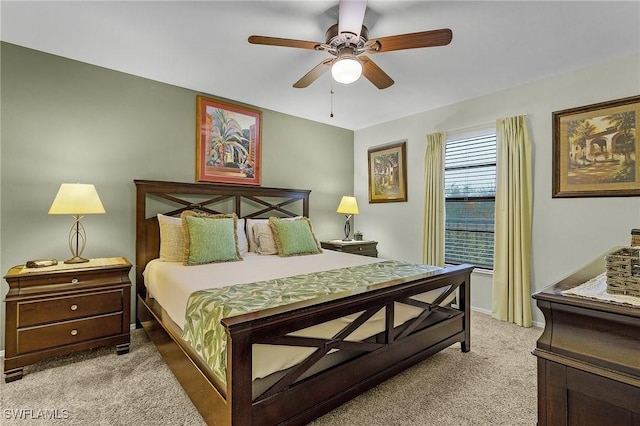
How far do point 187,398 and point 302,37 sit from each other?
281cm

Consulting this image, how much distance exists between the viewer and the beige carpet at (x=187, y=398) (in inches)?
70.5

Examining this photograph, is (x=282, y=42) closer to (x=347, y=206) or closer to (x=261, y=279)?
(x=261, y=279)

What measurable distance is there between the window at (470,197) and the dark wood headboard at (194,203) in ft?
6.86

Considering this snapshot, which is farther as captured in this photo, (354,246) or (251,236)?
(354,246)

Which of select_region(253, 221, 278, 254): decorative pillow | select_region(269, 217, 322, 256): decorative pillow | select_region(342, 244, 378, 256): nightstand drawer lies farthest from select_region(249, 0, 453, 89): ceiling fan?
select_region(342, 244, 378, 256): nightstand drawer

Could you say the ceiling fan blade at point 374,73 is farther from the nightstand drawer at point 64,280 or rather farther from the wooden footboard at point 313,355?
the nightstand drawer at point 64,280

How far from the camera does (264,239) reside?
11.6ft

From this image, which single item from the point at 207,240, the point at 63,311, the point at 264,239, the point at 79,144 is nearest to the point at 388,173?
the point at 264,239

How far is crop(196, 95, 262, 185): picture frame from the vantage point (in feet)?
12.0

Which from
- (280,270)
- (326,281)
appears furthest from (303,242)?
(326,281)

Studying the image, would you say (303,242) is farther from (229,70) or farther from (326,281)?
(229,70)

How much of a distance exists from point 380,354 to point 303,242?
169 centimetres

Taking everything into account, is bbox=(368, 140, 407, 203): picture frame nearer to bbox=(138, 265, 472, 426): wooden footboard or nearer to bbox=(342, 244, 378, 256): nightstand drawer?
bbox=(342, 244, 378, 256): nightstand drawer

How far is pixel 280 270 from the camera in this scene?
261 centimetres
